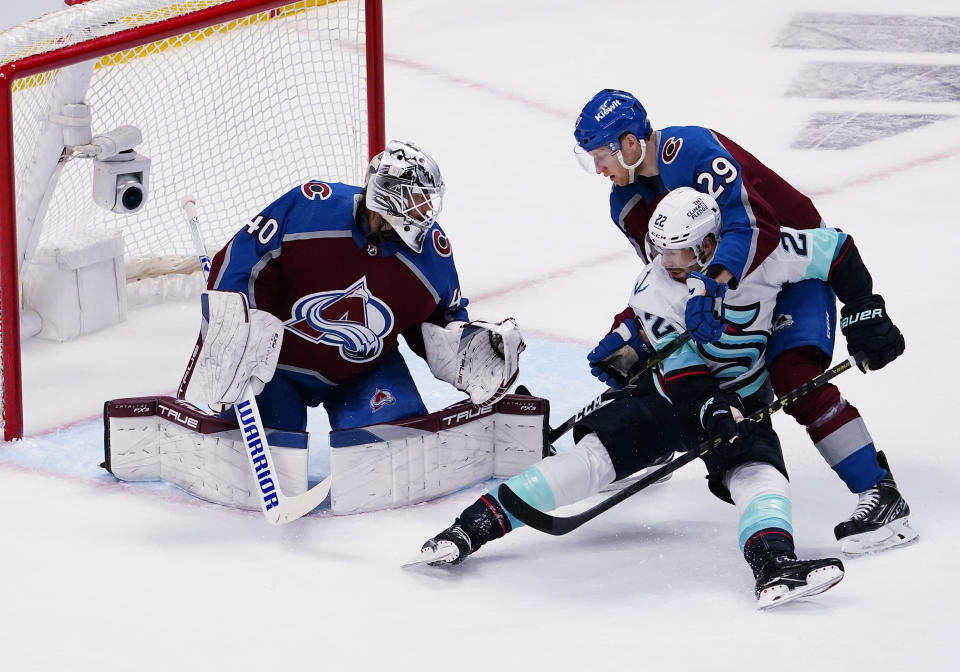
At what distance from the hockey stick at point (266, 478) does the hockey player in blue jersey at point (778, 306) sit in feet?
2.86

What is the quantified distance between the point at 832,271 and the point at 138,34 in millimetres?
1797

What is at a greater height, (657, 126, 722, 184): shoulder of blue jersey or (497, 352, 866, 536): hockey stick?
(657, 126, 722, 184): shoulder of blue jersey

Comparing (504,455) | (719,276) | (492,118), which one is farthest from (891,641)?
(492,118)

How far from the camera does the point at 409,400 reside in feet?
11.7

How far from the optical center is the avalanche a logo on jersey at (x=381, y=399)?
3.53m

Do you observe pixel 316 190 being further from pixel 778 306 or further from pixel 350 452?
pixel 778 306

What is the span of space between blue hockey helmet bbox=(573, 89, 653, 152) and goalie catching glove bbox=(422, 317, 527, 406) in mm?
459

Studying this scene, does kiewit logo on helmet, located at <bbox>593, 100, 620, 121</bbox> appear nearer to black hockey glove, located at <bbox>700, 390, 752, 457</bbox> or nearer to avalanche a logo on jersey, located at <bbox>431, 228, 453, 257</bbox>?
avalanche a logo on jersey, located at <bbox>431, 228, 453, 257</bbox>

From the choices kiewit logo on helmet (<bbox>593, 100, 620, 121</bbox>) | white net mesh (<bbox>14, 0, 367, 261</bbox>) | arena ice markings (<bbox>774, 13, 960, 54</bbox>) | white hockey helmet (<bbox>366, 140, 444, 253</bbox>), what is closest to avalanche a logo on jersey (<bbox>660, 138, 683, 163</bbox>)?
kiewit logo on helmet (<bbox>593, 100, 620, 121</bbox>)

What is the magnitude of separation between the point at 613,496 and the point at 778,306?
0.55m

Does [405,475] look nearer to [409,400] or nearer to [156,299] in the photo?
[409,400]

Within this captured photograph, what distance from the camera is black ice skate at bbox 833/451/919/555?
10.5 ft

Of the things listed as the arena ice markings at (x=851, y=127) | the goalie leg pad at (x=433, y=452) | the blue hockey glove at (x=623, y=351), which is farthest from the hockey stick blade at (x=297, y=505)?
the arena ice markings at (x=851, y=127)

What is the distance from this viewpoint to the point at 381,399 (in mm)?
3543
